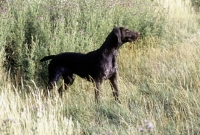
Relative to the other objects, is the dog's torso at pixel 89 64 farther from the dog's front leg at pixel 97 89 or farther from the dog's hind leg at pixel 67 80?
the dog's hind leg at pixel 67 80

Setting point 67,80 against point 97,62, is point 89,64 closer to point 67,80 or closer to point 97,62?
point 97,62

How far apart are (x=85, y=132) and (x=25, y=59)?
2180 millimetres

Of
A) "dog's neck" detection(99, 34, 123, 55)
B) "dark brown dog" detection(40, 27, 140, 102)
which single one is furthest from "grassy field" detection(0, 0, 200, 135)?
"dog's neck" detection(99, 34, 123, 55)

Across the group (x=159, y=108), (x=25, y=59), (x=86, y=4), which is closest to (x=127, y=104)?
(x=159, y=108)

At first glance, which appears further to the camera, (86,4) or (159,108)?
(86,4)

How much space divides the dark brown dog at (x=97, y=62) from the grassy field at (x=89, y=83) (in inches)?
9.9

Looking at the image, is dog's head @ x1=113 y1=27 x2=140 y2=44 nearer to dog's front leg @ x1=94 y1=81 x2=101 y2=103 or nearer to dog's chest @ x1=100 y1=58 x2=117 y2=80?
dog's chest @ x1=100 y1=58 x2=117 y2=80

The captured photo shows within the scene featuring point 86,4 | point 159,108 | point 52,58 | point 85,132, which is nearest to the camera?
point 85,132

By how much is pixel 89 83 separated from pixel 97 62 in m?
0.72

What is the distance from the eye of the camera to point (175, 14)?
11.5 m

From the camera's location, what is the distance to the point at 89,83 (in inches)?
243

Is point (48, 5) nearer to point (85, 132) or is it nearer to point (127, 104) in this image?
point (127, 104)

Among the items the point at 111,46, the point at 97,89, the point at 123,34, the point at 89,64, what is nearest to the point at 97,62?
the point at 89,64

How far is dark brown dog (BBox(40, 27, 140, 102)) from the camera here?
5496 mm
